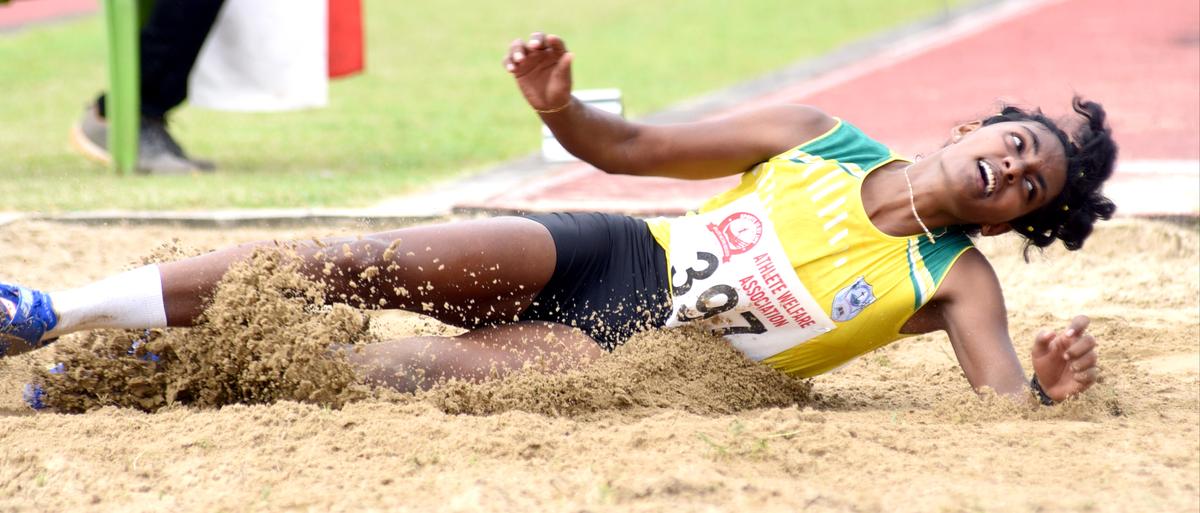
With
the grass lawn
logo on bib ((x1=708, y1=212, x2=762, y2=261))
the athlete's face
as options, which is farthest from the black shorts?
the grass lawn

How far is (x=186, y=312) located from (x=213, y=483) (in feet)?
1.91

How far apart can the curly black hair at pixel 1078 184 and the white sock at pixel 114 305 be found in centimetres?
198

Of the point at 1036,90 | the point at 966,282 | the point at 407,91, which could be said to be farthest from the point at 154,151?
the point at 1036,90

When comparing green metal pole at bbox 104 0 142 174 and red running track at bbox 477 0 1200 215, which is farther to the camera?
green metal pole at bbox 104 0 142 174

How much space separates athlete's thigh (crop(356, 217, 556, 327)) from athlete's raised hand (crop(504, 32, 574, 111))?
0.30 m

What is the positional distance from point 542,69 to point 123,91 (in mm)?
4254

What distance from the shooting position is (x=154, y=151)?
6.73 m

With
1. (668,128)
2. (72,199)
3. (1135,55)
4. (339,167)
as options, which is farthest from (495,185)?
(1135,55)

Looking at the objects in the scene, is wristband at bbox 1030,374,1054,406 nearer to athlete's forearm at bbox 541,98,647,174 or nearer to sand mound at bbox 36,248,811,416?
sand mound at bbox 36,248,811,416

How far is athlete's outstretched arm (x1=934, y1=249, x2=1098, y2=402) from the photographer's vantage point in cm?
295

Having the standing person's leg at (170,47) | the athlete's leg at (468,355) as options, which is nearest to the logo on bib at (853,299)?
the athlete's leg at (468,355)

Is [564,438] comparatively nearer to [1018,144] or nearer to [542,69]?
[542,69]

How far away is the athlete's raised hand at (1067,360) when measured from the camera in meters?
2.93

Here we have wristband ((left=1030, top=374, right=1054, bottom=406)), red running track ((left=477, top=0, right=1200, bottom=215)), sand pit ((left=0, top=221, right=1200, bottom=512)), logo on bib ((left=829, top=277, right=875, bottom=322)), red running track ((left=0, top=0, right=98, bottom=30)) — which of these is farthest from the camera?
red running track ((left=0, top=0, right=98, bottom=30))
